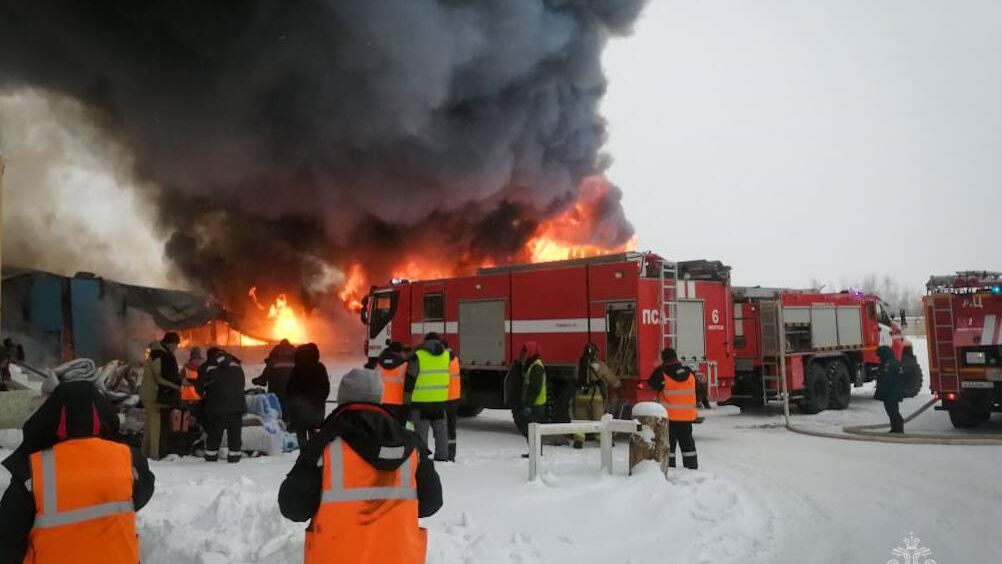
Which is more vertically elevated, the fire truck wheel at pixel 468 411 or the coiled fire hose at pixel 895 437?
the fire truck wheel at pixel 468 411

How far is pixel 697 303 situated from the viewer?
1210 centimetres

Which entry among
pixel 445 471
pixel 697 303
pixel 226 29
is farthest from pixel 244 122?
pixel 445 471

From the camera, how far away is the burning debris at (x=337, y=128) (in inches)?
928

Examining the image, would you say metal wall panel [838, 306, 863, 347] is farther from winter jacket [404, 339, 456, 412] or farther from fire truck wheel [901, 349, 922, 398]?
winter jacket [404, 339, 456, 412]

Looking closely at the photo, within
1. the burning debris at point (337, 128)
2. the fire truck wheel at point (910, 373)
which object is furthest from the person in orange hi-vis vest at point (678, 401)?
the burning debris at point (337, 128)

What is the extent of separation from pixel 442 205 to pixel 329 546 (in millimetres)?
22737

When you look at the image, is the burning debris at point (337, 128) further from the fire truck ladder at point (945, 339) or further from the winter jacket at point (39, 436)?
the winter jacket at point (39, 436)

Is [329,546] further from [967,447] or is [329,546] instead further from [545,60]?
[545,60]

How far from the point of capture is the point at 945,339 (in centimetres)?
1176

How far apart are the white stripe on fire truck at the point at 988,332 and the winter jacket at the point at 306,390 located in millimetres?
9528

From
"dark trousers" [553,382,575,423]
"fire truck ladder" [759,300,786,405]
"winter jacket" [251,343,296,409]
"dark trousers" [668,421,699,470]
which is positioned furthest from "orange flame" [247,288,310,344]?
"dark trousers" [668,421,699,470]

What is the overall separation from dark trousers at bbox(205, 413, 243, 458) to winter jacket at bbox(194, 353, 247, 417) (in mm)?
100

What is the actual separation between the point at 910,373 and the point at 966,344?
885mm

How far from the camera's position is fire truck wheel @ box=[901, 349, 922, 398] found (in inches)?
444
